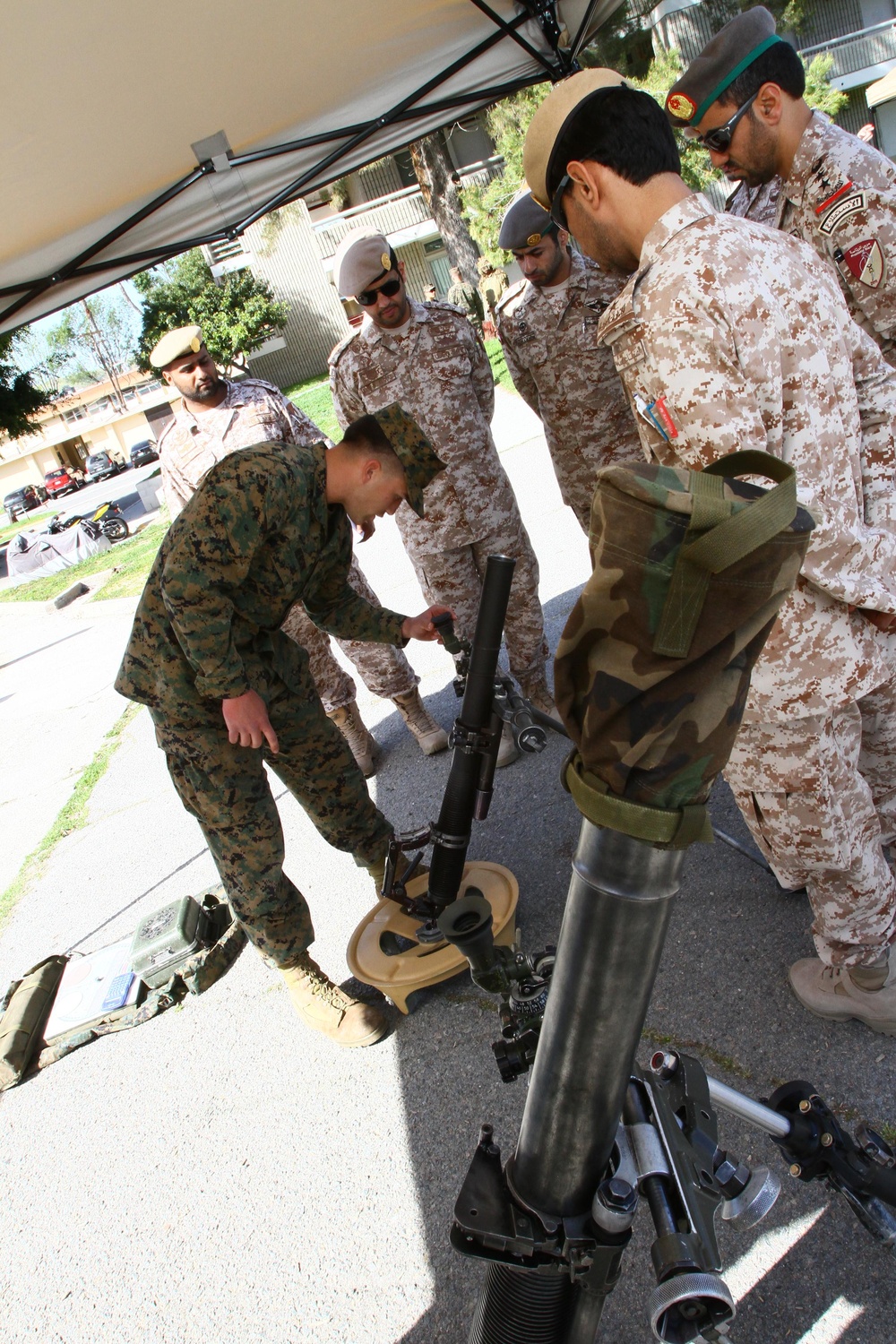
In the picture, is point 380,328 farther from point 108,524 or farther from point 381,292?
point 108,524

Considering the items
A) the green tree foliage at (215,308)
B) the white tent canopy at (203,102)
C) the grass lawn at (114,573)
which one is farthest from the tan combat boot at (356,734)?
the green tree foliage at (215,308)

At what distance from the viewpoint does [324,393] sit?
28266 mm

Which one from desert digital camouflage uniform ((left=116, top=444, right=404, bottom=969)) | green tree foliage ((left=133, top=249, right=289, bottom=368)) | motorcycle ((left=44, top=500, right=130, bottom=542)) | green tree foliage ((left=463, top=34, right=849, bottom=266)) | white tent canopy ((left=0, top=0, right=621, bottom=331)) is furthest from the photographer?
green tree foliage ((left=133, top=249, right=289, bottom=368))

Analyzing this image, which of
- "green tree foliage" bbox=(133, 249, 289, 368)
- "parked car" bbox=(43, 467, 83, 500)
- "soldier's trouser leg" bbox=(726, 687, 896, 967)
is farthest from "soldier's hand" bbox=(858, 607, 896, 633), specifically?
"parked car" bbox=(43, 467, 83, 500)

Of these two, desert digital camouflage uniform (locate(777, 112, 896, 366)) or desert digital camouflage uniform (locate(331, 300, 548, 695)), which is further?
desert digital camouflage uniform (locate(331, 300, 548, 695))

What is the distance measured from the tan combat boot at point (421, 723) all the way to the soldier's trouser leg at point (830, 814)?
2329 mm

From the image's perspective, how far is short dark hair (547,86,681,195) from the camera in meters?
1.59

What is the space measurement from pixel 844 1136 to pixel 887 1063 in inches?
27.7

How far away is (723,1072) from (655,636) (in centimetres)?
189

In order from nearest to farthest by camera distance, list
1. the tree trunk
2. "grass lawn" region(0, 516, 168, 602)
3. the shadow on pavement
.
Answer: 1. the shadow on pavement
2. "grass lawn" region(0, 516, 168, 602)
3. the tree trunk

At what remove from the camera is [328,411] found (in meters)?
21.8

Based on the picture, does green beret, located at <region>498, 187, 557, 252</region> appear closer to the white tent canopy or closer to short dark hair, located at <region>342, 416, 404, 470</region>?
the white tent canopy

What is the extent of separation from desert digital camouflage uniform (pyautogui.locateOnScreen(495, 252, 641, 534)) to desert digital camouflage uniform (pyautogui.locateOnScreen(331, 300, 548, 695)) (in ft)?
0.73

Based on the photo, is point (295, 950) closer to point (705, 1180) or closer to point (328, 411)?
point (705, 1180)
